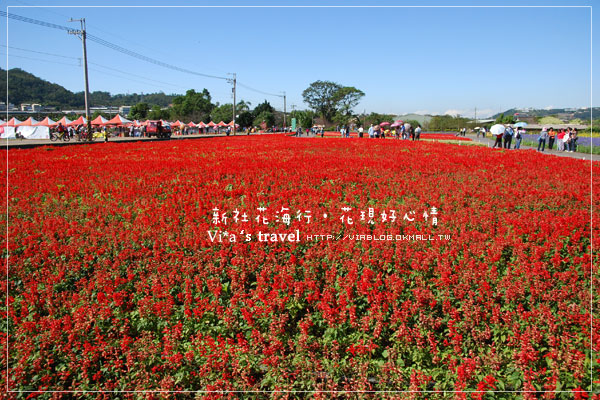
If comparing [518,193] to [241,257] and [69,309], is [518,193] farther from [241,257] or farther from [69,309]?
[69,309]

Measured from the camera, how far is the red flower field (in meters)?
2.86

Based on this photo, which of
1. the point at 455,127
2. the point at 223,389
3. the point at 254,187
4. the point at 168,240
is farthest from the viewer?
the point at 455,127

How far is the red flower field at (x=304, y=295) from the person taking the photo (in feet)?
9.37

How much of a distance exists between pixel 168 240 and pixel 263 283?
1.67 meters

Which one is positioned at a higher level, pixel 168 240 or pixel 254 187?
pixel 254 187

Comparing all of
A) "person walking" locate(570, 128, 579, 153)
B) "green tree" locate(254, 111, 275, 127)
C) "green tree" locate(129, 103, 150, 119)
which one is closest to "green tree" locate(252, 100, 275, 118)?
"green tree" locate(254, 111, 275, 127)

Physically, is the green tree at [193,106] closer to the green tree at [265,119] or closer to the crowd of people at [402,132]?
the green tree at [265,119]

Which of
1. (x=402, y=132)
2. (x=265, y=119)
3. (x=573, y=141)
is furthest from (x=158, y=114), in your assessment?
(x=573, y=141)

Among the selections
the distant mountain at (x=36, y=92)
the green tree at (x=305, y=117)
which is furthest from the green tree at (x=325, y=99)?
the distant mountain at (x=36, y=92)

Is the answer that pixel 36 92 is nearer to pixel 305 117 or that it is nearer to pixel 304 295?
pixel 305 117

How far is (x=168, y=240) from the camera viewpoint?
16.0ft

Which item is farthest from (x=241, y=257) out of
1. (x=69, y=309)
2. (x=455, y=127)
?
(x=455, y=127)

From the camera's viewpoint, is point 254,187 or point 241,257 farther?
point 254,187

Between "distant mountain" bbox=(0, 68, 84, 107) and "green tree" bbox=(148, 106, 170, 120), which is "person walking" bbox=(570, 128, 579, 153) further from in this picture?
"green tree" bbox=(148, 106, 170, 120)
